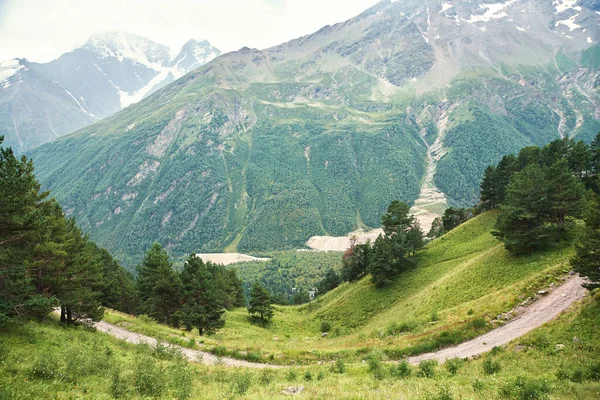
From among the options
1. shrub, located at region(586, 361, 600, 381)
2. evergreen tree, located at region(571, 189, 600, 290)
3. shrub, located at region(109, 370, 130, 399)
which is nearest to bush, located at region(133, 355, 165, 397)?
shrub, located at region(109, 370, 130, 399)

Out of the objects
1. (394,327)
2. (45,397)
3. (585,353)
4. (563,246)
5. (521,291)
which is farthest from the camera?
(563,246)

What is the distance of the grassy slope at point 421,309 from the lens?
92.4 feet

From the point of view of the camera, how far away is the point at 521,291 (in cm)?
2947

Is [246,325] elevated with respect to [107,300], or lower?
lower

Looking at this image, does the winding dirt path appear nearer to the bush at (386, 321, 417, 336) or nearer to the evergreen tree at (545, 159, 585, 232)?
the bush at (386, 321, 417, 336)

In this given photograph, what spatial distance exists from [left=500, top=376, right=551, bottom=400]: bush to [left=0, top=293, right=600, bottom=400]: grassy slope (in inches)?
1.6

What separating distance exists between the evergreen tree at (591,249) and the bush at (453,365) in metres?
11.7

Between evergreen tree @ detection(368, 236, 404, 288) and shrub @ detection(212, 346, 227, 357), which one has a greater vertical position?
shrub @ detection(212, 346, 227, 357)

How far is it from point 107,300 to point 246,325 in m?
30.1

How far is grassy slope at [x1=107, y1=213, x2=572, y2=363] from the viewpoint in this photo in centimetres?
2817

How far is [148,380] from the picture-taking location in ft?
50.3

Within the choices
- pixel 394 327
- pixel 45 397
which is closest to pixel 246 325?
pixel 394 327

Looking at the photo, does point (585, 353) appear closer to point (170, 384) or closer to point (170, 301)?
point (170, 384)

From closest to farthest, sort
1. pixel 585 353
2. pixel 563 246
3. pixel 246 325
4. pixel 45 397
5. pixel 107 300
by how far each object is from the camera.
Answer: pixel 45 397
pixel 585 353
pixel 563 246
pixel 246 325
pixel 107 300
